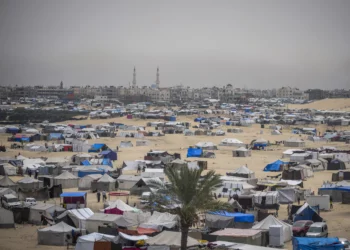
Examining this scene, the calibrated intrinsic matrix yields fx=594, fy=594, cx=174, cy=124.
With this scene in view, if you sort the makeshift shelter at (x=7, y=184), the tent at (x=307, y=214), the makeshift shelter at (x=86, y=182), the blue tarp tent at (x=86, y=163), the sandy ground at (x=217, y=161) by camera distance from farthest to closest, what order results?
the blue tarp tent at (x=86, y=163), the makeshift shelter at (x=86, y=182), the makeshift shelter at (x=7, y=184), the tent at (x=307, y=214), the sandy ground at (x=217, y=161)

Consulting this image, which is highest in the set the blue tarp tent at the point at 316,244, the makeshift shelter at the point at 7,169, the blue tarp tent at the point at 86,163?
the blue tarp tent at the point at 316,244

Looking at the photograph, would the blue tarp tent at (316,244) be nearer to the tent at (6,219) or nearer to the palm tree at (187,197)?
the palm tree at (187,197)

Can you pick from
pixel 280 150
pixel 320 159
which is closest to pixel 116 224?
pixel 320 159

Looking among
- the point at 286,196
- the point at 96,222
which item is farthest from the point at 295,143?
the point at 96,222

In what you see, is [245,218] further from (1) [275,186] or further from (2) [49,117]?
(2) [49,117]

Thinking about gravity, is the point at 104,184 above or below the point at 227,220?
below

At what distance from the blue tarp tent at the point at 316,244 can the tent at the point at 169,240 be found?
2.41m

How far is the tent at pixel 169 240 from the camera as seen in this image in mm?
14233

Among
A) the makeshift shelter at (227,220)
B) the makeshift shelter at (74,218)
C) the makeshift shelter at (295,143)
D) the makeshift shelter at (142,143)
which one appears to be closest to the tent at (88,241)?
the makeshift shelter at (74,218)

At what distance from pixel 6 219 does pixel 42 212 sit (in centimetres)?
111

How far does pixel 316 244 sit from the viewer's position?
44.9 feet

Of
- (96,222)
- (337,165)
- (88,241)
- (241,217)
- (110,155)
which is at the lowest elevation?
(110,155)

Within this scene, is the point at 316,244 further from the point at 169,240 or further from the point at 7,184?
the point at 7,184

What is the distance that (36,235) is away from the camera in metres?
17.1
